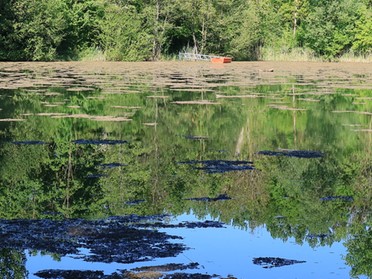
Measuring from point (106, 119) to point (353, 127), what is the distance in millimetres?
4886

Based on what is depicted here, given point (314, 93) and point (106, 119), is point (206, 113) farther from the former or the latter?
point (314, 93)

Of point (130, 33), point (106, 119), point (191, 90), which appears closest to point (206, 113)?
point (106, 119)

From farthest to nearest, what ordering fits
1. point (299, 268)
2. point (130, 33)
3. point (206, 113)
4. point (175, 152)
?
point (130, 33), point (206, 113), point (175, 152), point (299, 268)

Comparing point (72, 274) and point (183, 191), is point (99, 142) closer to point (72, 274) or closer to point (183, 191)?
point (183, 191)

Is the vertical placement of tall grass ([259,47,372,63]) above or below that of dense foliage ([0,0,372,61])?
below

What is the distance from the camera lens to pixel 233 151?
1095 centimetres

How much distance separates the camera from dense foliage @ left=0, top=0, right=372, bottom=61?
1619 inches

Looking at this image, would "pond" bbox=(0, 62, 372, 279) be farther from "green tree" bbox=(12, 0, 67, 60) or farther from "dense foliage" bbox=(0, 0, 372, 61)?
"dense foliage" bbox=(0, 0, 372, 61)

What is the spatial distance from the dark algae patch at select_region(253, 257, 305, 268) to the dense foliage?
36.2 metres

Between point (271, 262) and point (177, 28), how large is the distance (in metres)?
44.9

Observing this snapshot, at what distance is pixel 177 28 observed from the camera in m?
49.6

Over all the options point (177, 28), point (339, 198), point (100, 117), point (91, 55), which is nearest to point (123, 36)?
point (91, 55)

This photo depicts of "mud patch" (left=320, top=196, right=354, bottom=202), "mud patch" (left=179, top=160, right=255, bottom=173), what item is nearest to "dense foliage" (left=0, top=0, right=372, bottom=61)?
"mud patch" (left=179, top=160, right=255, bottom=173)

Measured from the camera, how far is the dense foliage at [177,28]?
41125mm
